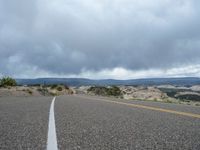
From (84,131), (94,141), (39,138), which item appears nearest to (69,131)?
(84,131)

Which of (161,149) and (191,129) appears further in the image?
(191,129)

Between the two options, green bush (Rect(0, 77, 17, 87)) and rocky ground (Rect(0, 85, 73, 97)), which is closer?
rocky ground (Rect(0, 85, 73, 97))

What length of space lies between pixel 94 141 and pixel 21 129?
2152 mm

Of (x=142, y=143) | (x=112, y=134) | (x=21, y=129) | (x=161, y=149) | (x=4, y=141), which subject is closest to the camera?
(x=161, y=149)

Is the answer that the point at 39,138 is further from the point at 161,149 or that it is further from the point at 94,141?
the point at 161,149

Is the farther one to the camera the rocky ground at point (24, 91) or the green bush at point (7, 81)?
the green bush at point (7, 81)

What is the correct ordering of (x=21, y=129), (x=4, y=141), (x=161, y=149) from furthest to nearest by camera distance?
(x=21, y=129), (x=4, y=141), (x=161, y=149)

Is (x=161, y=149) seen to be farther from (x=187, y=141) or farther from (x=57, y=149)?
(x=57, y=149)

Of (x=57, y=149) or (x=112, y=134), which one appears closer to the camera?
(x=57, y=149)

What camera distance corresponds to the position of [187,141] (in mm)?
4523

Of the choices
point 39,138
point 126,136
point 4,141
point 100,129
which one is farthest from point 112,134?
point 4,141

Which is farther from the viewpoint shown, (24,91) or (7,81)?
(7,81)

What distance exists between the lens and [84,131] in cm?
581

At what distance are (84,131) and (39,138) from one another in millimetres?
974
